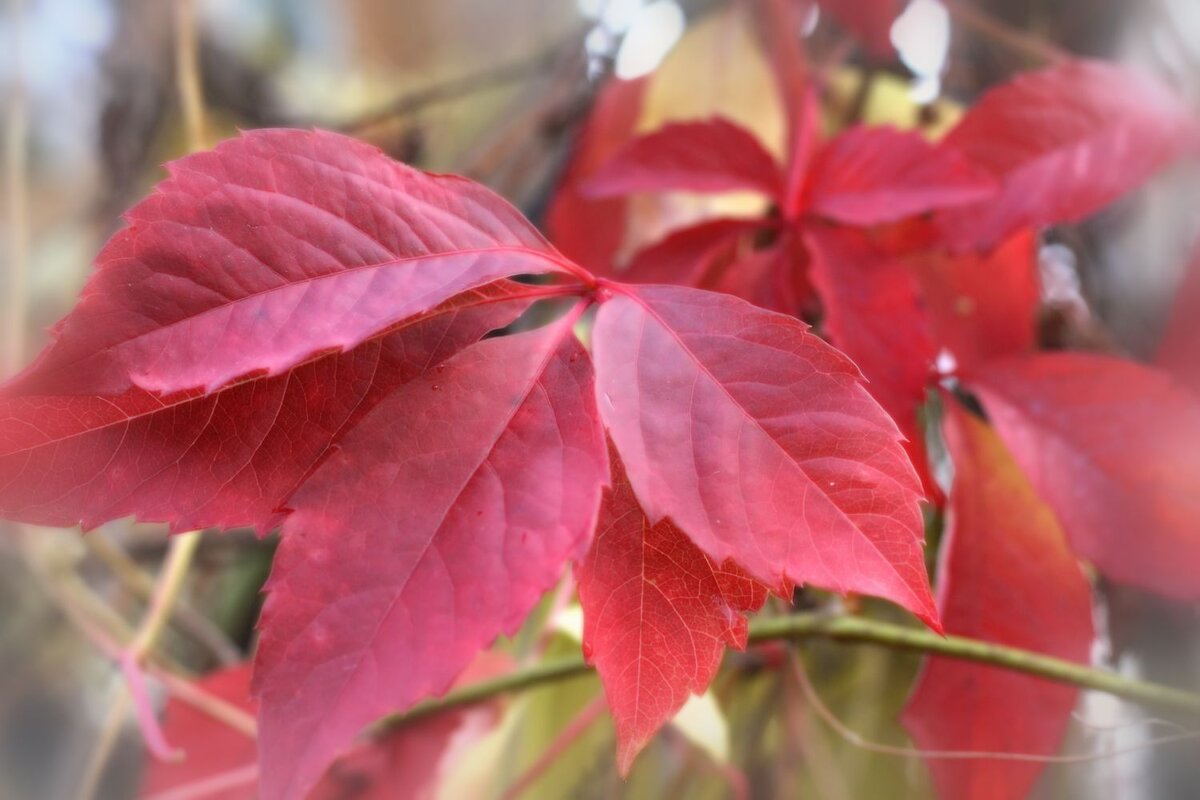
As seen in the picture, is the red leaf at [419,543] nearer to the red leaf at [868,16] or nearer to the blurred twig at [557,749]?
the blurred twig at [557,749]

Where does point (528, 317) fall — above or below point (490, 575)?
above

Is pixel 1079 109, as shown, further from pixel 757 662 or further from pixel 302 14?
pixel 302 14

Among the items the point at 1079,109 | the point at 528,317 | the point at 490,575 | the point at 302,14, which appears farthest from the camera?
the point at 302,14

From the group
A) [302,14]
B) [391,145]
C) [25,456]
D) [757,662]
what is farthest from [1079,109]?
[302,14]

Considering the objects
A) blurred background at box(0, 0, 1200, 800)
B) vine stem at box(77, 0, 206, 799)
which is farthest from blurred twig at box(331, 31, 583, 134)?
vine stem at box(77, 0, 206, 799)

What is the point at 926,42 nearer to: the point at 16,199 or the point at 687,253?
the point at 687,253

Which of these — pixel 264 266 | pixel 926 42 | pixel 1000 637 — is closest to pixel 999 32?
pixel 926 42
